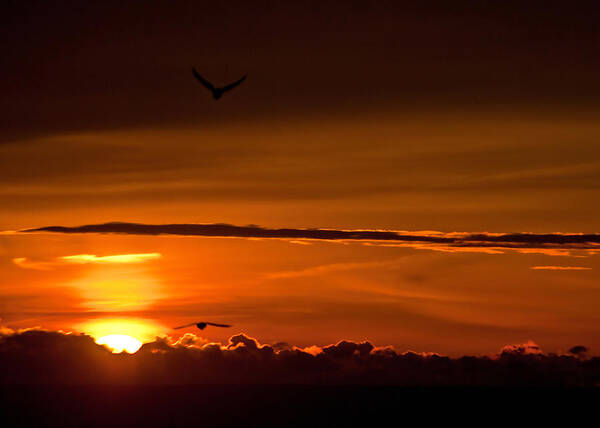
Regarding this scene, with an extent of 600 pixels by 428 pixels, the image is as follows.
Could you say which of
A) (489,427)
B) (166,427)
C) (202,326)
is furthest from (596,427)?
(202,326)

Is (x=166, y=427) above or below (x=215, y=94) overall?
below

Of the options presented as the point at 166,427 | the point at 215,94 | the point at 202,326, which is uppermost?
the point at 215,94

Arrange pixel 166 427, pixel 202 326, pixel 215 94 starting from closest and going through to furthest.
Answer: pixel 215 94 → pixel 202 326 → pixel 166 427

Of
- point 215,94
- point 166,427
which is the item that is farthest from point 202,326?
point 166,427

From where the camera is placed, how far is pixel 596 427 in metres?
200

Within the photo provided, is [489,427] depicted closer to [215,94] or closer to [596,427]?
[596,427]

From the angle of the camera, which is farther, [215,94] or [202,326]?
[202,326]

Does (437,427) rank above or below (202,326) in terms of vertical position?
below

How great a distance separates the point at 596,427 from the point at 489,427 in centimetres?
2188

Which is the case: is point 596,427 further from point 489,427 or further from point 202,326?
point 202,326

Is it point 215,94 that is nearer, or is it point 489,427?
point 215,94

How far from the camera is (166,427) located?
196m

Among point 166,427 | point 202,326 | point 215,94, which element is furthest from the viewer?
point 166,427

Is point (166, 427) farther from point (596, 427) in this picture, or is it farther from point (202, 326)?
point (202, 326)
